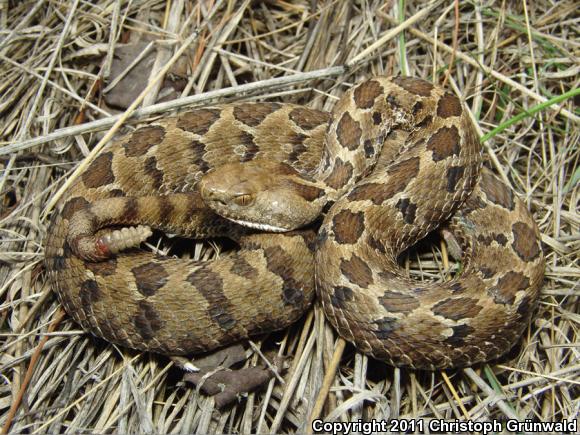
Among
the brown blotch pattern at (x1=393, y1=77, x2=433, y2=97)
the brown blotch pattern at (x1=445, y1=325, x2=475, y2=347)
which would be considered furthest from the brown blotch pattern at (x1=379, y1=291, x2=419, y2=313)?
the brown blotch pattern at (x1=393, y1=77, x2=433, y2=97)

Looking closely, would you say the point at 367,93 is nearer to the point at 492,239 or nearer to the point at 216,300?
the point at 492,239

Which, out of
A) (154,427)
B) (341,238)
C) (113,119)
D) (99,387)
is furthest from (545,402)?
(113,119)

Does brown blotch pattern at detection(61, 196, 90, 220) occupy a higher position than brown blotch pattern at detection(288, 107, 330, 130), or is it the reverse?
brown blotch pattern at detection(288, 107, 330, 130)

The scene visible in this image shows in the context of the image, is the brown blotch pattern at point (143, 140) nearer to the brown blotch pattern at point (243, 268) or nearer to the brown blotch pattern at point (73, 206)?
the brown blotch pattern at point (73, 206)

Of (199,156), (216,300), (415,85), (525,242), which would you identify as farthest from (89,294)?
(525,242)

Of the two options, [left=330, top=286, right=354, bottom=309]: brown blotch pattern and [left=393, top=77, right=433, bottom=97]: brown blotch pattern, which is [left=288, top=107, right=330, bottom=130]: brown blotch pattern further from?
[left=330, top=286, right=354, bottom=309]: brown blotch pattern
